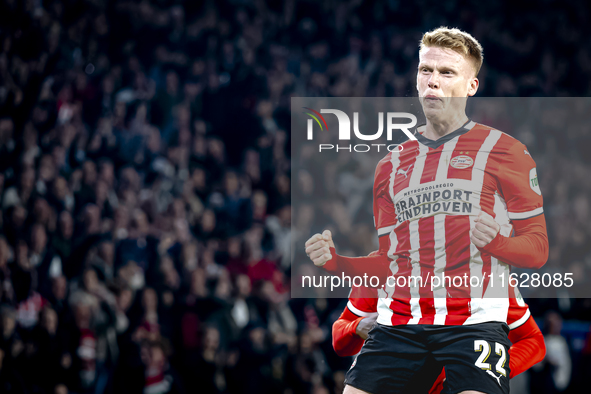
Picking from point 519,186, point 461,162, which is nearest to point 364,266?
point 461,162

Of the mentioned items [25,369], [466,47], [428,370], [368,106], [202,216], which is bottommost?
[25,369]

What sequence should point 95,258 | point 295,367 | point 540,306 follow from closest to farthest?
point 540,306 → point 295,367 → point 95,258

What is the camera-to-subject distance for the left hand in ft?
6.99

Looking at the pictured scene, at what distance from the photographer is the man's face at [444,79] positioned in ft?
7.66

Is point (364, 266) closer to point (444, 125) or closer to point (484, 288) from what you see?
point (484, 288)

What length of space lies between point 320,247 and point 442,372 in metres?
0.69

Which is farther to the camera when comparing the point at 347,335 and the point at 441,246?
the point at 347,335

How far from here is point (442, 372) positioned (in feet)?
7.23

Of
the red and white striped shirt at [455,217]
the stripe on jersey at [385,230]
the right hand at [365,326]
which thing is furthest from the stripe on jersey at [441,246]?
the right hand at [365,326]

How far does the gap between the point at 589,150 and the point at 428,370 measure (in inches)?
52.8

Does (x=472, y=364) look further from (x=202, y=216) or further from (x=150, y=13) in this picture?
(x=150, y=13)

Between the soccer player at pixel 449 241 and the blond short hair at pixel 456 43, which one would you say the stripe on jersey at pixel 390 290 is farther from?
the blond short hair at pixel 456 43

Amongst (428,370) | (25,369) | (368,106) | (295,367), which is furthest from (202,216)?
(428,370)

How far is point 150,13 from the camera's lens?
7211 millimetres
